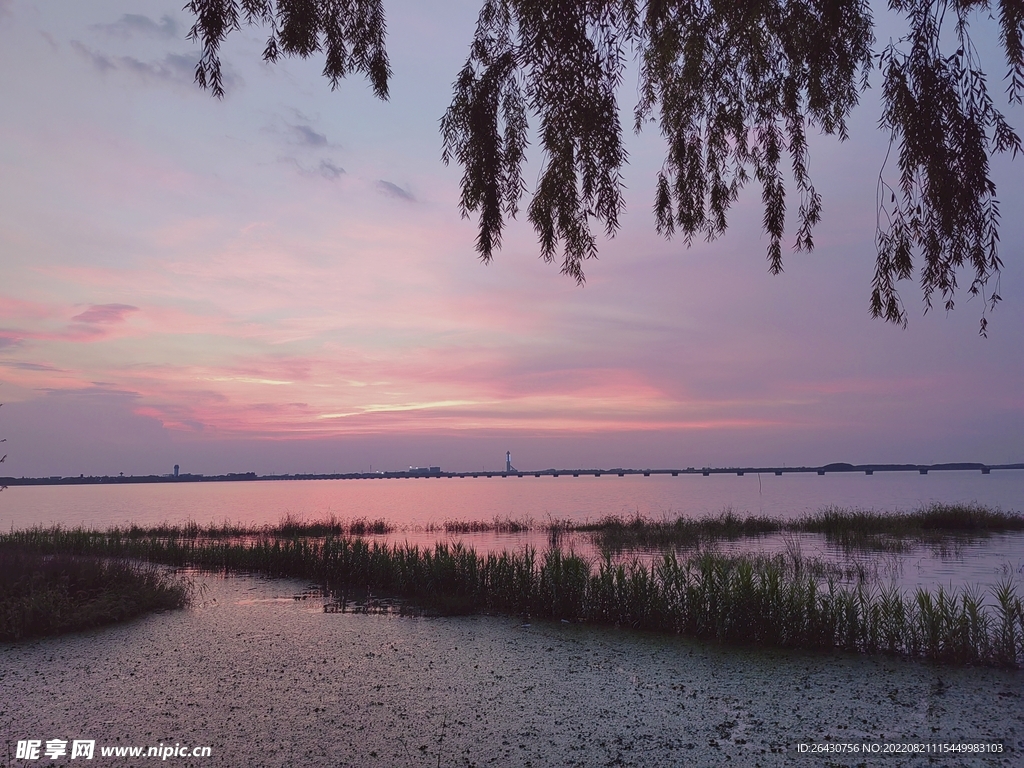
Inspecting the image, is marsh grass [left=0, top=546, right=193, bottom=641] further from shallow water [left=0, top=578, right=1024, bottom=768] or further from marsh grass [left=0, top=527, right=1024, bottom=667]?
marsh grass [left=0, top=527, right=1024, bottom=667]

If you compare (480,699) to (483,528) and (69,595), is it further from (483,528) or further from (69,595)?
(483,528)

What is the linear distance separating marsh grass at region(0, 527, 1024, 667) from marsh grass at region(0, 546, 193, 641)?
204 inches

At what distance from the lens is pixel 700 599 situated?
1340 cm

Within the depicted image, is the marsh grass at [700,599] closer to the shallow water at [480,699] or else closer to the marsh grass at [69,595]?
the shallow water at [480,699]

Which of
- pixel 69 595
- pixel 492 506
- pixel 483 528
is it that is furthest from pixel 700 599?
pixel 492 506

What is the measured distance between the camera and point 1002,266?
4.94 metres

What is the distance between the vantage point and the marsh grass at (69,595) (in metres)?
12.7

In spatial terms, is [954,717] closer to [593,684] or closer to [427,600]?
[593,684]

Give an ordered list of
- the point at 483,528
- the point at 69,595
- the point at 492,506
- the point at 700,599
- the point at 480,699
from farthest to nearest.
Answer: the point at 492,506 < the point at 483,528 < the point at 69,595 < the point at 700,599 < the point at 480,699

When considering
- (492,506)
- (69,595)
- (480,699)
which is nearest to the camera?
(480,699)

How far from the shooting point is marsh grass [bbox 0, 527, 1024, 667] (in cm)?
1124

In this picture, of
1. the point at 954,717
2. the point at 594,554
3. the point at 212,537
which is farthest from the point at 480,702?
the point at 212,537

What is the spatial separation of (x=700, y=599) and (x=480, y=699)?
6314 mm

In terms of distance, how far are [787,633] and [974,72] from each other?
1050 centimetres
